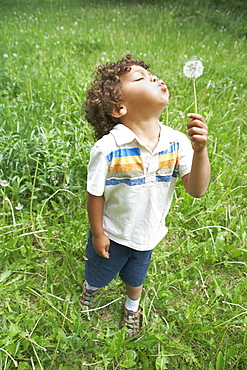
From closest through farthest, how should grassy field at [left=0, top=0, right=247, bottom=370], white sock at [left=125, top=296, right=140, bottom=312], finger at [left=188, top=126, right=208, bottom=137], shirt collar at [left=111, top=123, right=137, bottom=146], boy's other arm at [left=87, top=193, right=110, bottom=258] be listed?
finger at [left=188, top=126, right=208, bottom=137]
shirt collar at [left=111, top=123, right=137, bottom=146]
boy's other arm at [left=87, top=193, right=110, bottom=258]
grassy field at [left=0, top=0, right=247, bottom=370]
white sock at [left=125, top=296, right=140, bottom=312]

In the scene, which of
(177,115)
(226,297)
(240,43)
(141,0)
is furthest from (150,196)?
(141,0)

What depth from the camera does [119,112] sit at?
138 cm

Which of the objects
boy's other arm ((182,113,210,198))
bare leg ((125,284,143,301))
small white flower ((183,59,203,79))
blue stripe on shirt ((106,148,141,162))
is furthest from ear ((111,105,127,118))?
bare leg ((125,284,143,301))

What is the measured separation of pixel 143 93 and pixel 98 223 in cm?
60

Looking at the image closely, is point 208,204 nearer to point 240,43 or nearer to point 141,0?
point 240,43

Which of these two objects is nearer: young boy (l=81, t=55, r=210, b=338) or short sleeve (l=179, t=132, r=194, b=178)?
young boy (l=81, t=55, r=210, b=338)

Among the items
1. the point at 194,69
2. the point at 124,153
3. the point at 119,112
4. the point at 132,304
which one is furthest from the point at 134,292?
the point at 194,69

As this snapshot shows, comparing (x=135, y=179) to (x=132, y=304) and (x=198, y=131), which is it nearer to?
(x=198, y=131)

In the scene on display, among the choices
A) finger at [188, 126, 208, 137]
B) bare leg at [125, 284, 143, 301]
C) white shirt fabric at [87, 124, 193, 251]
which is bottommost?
bare leg at [125, 284, 143, 301]

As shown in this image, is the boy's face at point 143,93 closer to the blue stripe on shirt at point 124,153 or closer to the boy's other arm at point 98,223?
the blue stripe on shirt at point 124,153

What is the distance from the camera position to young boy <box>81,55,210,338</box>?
1.34 m

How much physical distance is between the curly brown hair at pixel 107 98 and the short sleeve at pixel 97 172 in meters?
0.19

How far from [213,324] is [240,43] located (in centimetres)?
572

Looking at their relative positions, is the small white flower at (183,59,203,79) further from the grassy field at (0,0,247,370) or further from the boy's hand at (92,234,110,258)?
the grassy field at (0,0,247,370)
